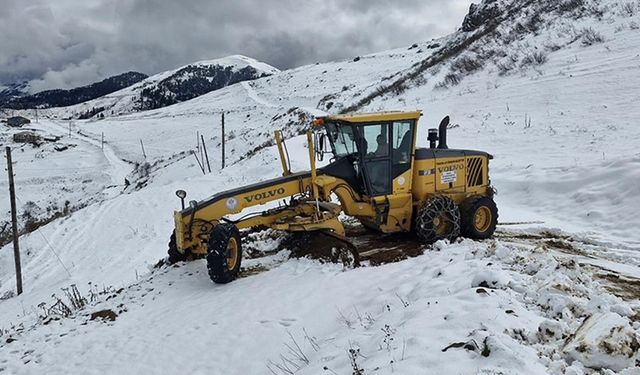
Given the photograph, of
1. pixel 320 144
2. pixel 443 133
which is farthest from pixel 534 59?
pixel 320 144

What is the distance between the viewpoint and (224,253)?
8.21m

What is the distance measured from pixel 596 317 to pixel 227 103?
9118 centimetres

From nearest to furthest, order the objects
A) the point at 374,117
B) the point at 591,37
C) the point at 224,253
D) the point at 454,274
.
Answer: the point at 454,274 < the point at 224,253 < the point at 374,117 < the point at 591,37

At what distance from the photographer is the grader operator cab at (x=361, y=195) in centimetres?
889

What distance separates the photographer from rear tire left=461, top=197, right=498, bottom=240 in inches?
400

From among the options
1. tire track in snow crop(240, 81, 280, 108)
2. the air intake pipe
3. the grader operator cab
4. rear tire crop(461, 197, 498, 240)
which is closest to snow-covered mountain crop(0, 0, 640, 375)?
rear tire crop(461, 197, 498, 240)

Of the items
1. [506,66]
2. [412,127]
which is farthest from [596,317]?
[506,66]

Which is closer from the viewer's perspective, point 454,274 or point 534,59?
point 454,274

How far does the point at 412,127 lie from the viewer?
9641mm

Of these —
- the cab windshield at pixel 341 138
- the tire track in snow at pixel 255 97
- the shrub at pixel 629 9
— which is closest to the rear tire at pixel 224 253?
the cab windshield at pixel 341 138

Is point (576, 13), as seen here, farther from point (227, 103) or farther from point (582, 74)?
point (227, 103)

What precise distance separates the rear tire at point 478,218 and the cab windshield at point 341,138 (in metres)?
2.61

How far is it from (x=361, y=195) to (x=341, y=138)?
1.13 metres

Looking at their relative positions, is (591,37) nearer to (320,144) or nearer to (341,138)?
(341,138)
